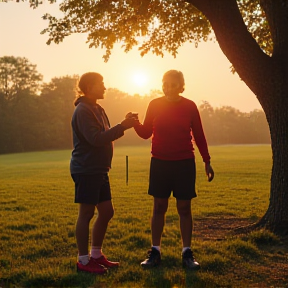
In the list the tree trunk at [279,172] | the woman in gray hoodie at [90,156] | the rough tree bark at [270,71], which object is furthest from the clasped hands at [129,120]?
the tree trunk at [279,172]

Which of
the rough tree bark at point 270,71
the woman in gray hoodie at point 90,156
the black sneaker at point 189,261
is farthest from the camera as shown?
the rough tree bark at point 270,71

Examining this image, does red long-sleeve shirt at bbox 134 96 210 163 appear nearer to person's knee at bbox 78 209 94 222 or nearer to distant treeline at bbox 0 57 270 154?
person's knee at bbox 78 209 94 222

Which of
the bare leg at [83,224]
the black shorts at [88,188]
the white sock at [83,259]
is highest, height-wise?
the black shorts at [88,188]

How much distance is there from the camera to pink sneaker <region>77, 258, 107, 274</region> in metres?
4.90

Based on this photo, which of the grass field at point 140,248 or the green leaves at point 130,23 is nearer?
the grass field at point 140,248

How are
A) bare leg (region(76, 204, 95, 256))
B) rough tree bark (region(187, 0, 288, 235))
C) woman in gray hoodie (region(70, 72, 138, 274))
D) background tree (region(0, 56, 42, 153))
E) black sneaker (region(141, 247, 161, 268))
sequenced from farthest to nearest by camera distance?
background tree (region(0, 56, 42, 153)) < rough tree bark (region(187, 0, 288, 235)) < black sneaker (region(141, 247, 161, 268)) < bare leg (region(76, 204, 95, 256)) < woman in gray hoodie (region(70, 72, 138, 274))

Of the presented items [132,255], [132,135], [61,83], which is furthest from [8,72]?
[132,255]

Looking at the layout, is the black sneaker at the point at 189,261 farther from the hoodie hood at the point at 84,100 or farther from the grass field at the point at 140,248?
the hoodie hood at the point at 84,100

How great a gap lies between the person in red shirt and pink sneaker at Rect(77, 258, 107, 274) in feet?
1.73

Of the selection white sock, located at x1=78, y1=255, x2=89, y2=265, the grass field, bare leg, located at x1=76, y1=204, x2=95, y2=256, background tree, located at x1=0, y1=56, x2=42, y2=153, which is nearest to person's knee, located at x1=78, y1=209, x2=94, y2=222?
bare leg, located at x1=76, y1=204, x2=95, y2=256

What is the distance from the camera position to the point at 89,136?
4.78 m

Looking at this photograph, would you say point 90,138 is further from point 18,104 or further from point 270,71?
point 18,104

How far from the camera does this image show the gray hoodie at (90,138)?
4.80 m

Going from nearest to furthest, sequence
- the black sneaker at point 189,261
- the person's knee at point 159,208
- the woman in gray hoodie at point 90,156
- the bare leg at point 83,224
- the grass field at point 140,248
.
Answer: the grass field at point 140,248
the woman in gray hoodie at point 90,156
the bare leg at point 83,224
the black sneaker at point 189,261
the person's knee at point 159,208
